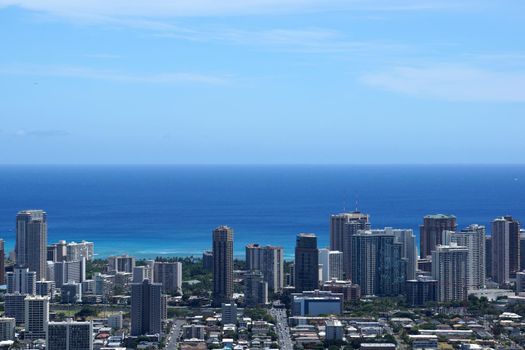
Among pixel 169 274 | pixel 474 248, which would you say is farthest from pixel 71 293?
pixel 474 248

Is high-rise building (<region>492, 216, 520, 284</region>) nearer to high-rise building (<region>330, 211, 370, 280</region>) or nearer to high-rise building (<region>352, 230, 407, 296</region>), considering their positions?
high-rise building (<region>352, 230, 407, 296</region>)

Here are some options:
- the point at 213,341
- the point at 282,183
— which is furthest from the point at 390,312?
the point at 282,183

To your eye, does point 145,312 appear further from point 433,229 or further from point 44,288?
point 433,229

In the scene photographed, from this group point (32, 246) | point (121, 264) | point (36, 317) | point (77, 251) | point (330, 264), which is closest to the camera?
point (36, 317)

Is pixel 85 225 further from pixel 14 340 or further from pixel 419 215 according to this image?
pixel 14 340

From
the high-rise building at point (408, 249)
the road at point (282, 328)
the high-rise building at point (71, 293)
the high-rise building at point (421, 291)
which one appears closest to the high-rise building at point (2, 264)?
the high-rise building at point (71, 293)

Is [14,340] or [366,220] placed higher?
[366,220]
